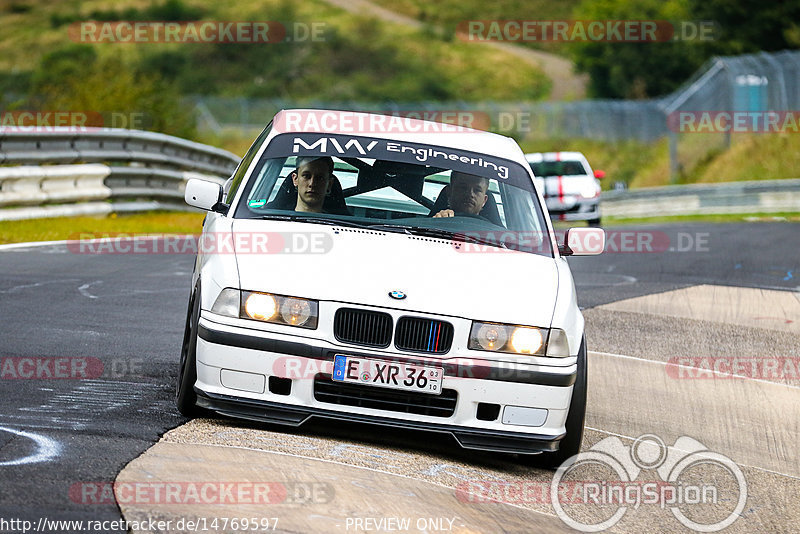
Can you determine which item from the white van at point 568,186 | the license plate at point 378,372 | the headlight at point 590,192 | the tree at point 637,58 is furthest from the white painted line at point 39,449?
the tree at point 637,58

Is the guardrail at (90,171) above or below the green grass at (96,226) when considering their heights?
above

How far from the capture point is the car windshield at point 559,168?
25516 millimetres

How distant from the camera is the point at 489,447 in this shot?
583cm

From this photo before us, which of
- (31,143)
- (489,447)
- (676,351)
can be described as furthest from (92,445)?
(31,143)

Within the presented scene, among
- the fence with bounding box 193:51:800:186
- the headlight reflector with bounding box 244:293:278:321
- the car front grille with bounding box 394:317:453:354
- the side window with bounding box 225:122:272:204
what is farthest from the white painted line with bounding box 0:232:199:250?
the fence with bounding box 193:51:800:186

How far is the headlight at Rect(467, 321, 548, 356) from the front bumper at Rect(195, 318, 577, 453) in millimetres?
76

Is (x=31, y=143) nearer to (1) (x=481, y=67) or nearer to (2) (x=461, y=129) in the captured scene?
(2) (x=461, y=129)

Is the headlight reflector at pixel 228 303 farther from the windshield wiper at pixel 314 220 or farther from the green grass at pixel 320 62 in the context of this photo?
the green grass at pixel 320 62

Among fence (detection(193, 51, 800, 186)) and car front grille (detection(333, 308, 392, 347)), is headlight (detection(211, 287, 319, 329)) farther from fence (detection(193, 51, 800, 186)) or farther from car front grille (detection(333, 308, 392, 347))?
fence (detection(193, 51, 800, 186))

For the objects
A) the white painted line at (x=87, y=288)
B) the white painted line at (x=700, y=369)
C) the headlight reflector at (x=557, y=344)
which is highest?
the headlight reflector at (x=557, y=344)

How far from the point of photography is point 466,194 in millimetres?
7000

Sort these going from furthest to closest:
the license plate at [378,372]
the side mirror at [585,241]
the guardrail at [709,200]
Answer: the guardrail at [709,200], the side mirror at [585,241], the license plate at [378,372]

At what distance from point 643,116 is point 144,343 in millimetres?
39278

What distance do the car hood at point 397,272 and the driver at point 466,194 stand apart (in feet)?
1.77
